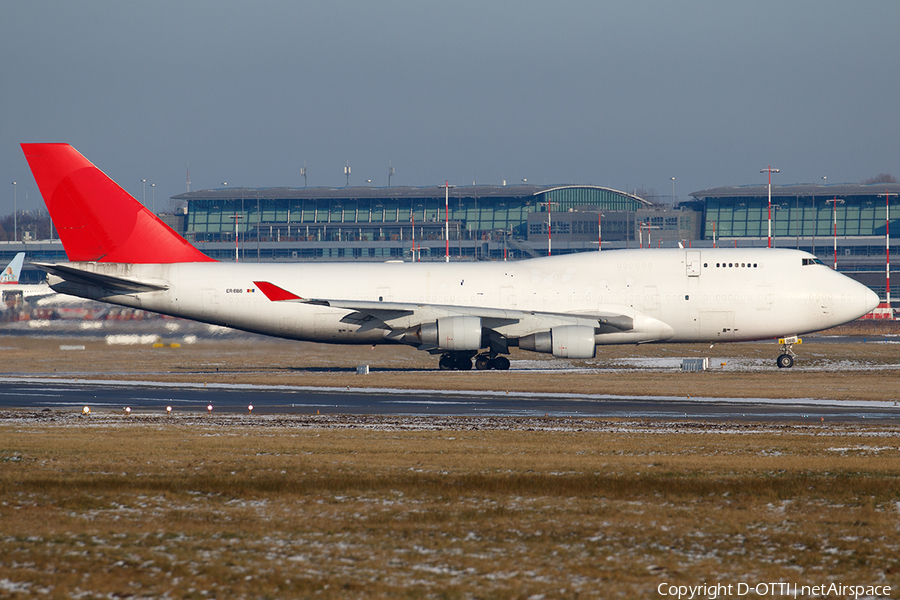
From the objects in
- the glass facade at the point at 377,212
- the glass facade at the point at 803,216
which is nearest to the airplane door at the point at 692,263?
the glass facade at the point at 803,216

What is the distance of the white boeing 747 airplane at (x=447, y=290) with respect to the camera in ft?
130

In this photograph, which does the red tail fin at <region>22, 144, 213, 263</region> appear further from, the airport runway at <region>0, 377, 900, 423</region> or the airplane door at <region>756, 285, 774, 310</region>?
the airplane door at <region>756, 285, 774, 310</region>

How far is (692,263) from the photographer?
40188mm

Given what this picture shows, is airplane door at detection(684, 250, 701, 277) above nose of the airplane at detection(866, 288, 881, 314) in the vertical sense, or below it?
above

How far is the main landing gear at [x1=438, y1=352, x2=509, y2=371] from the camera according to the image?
134 feet

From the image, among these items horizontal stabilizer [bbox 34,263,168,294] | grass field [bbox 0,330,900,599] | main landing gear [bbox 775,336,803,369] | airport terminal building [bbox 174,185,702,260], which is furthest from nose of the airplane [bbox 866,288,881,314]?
airport terminal building [bbox 174,185,702,260]

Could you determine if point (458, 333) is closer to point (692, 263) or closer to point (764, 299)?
point (692, 263)

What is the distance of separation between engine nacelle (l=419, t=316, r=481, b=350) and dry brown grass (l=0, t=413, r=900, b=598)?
19.2 meters

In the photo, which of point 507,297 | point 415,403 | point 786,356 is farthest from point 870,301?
point 415,403

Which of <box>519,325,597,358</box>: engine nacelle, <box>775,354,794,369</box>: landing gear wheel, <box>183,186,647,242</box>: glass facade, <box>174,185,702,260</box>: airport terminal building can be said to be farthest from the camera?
<box>183,186,647,242</box>: glass facade

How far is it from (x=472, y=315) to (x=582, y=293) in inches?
199

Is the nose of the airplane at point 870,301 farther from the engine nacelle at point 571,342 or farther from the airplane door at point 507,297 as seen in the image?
the airplane door at point 507,297

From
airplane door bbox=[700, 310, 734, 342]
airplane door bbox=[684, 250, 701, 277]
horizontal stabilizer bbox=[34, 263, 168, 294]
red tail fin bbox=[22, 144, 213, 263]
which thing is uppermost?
red tail fin bbox=[22, 144, 213, 263]

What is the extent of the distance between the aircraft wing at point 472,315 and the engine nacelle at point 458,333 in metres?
0.49
